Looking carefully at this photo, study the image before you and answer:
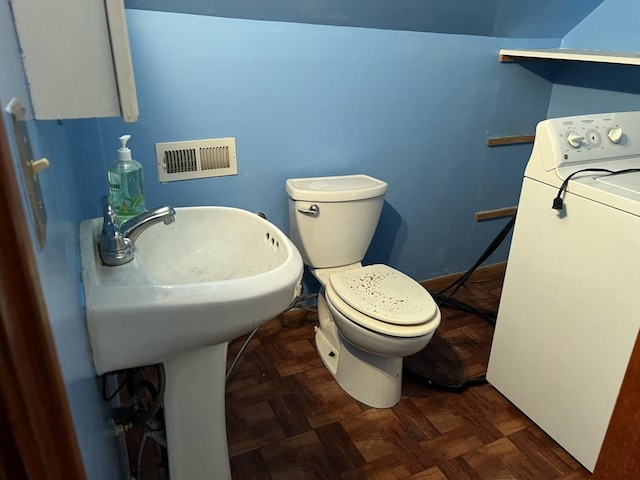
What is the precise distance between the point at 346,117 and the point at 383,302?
772 millimetres

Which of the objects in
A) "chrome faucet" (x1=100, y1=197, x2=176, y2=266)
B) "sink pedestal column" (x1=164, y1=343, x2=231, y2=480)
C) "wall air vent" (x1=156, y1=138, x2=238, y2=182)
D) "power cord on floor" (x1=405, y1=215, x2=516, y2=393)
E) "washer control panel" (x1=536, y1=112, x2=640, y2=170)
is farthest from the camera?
"power cord on floor" (x1=405, y1=215, x2=516, y2=393)

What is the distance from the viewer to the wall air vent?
165 centimetres

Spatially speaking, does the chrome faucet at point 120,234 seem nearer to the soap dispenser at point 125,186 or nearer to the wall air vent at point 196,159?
the soap dispenser at point 125,186

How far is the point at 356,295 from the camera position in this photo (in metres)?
1.61

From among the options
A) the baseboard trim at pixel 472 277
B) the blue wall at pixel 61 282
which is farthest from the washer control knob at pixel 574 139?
the blue wall at pixel 61 282

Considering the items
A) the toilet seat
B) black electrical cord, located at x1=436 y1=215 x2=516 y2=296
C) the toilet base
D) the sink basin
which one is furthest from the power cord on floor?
the sink basin

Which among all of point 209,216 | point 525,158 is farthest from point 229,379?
point 525,158

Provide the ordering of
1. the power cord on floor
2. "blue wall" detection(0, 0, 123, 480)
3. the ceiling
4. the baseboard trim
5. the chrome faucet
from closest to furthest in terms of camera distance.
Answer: "blue wall" detection(0, 0, 123, 480)
the chrome faucet
the ceiling
the power cord on floor
the baseboard trim

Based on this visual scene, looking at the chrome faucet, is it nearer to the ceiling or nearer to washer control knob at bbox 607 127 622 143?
the ceiling

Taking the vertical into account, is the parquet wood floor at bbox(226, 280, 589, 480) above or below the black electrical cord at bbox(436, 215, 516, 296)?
below

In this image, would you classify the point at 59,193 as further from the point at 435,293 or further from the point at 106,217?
the point at 435,293

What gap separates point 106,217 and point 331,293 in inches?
34.9

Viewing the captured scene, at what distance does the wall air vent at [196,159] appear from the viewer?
5.43ft

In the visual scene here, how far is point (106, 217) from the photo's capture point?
3.09 feet
